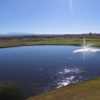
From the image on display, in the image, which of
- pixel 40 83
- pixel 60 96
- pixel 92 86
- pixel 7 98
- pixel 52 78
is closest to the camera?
pixel 7 98

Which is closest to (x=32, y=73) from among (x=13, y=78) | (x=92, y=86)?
(x=13, y=78)

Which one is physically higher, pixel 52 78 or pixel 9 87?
pixel 9 87

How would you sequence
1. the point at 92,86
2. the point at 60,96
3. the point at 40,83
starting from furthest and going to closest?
the point at 40,83
the point at 92,86
the point at 60,96

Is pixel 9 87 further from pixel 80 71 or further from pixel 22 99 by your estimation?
pixel 80 71

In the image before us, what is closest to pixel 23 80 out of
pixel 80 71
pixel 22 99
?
pixel 80 71

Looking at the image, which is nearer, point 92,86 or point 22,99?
point 22,99

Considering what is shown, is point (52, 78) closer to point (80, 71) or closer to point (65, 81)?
point (65, 81)
